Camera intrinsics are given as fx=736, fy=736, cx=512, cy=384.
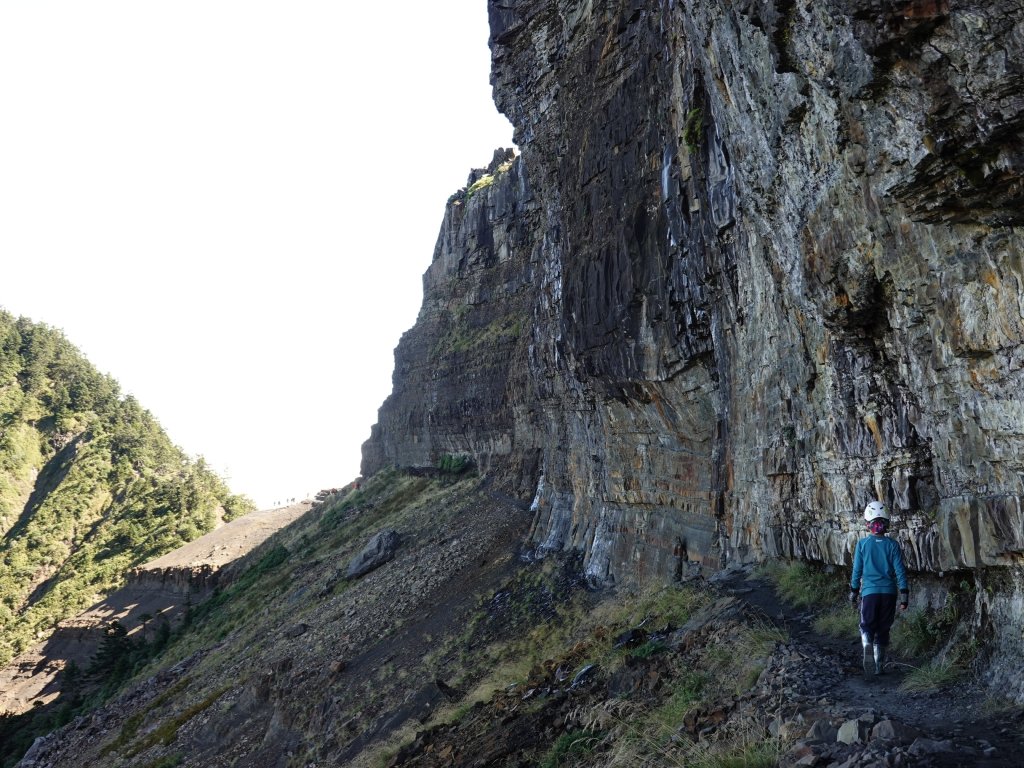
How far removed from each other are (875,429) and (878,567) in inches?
90.6

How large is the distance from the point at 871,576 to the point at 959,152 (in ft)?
12.3

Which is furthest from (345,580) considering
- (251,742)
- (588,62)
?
(588,62)

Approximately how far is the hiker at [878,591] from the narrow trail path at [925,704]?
212mm

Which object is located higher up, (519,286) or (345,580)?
(519,286)

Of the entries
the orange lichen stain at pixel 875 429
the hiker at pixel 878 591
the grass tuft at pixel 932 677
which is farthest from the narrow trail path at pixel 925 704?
the orange lichen stain at pixel 875 429

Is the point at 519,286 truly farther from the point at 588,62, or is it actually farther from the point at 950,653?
the point at 950,653

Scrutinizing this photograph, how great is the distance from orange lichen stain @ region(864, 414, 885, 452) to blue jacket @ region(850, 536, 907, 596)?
189 cm

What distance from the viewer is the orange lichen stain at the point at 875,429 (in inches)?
335

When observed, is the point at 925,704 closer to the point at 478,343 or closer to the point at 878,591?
the point at 878,591

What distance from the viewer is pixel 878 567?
22.3 ft

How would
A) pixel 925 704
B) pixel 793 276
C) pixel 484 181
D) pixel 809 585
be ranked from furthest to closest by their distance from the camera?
pixel 484 181 → pixel 809 585 → pixel 793 276 → pixel 925 704

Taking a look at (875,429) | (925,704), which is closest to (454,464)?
(875,429)

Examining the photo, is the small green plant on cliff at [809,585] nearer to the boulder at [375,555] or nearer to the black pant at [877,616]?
the black pant at [877,616]

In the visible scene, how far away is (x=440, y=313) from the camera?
48.2 m
